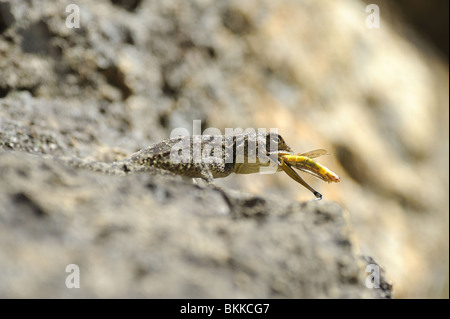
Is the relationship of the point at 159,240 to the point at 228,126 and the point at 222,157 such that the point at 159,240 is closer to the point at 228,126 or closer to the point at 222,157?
the point at 222,157

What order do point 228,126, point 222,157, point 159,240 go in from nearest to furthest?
point 159,240 → point 222,157 → point 228,126

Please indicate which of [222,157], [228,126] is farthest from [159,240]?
[228,126]

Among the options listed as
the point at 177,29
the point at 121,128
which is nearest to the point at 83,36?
the point at 121,128

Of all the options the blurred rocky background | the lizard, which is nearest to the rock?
the blurred rocky background

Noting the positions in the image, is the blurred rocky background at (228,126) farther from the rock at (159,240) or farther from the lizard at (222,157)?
the lizard at (222,157)
